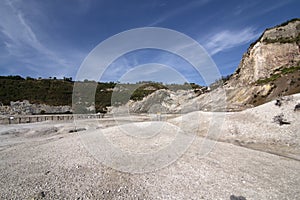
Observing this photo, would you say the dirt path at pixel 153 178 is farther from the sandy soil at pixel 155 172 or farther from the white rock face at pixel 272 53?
the white rock face at pixel 272 53

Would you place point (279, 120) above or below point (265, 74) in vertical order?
below

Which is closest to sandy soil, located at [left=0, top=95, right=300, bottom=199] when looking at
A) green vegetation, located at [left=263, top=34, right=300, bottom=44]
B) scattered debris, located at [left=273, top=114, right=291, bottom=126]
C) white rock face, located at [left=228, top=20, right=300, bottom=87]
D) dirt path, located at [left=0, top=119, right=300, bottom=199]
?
dirt path, located at [left=0, top=119, right=300, bottom=199]

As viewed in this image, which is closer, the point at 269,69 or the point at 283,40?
the point at 269,69

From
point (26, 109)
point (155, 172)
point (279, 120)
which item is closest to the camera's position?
point (155, 172)

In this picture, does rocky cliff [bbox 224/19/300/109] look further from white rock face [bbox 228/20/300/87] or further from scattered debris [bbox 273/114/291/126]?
scattered debris [bbox 273/114/291/126]

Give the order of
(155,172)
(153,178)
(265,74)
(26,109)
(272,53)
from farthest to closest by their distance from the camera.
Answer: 1. (26,109)
2. (272,53)
3. (265,74)
4. (155,172)
5. (153,178)

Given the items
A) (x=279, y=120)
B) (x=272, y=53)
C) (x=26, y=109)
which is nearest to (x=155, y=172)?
(x=279, y=120)

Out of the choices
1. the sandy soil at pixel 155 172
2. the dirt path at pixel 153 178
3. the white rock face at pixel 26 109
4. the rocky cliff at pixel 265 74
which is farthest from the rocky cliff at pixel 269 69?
the white rock face at pixel 26 109

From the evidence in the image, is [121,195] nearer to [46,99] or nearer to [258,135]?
[258,135]

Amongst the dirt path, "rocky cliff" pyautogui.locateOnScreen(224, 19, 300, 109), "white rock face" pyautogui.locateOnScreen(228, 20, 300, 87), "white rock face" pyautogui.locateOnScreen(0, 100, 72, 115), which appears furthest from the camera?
"white rock face" pyautogui.locateOnScreen(0, 100, 72, 115)

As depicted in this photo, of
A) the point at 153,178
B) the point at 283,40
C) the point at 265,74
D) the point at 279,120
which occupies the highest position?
the point at 283,40

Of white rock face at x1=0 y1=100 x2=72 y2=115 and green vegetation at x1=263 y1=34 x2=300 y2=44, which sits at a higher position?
green vegetation at x1=263 y1=34 x2=300 y2=44

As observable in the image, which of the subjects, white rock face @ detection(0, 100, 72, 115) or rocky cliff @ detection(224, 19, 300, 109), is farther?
white rock face @ detection(0, 100, 72, 115)

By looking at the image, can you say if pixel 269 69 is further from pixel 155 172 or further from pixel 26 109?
pixel 26 109
